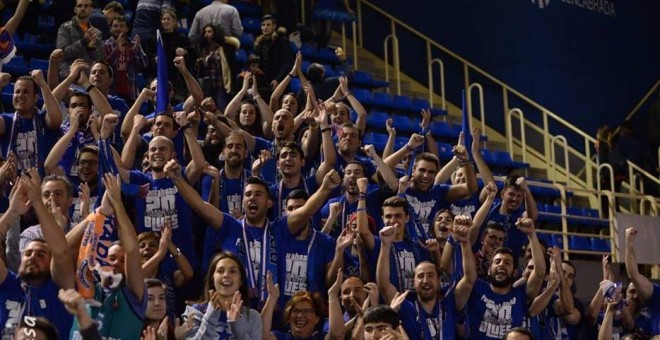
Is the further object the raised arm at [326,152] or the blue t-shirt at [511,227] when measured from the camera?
the blue t-shirt at [511,227]

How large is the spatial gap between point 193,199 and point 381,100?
686cm

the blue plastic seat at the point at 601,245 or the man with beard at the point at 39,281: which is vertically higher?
the blue plastic seat at the point at 601,245

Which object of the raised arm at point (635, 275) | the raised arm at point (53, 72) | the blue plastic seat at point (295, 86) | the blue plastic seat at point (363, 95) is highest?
the blue plastic seat at point (363, 95)

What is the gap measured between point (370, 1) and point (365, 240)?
914 cm

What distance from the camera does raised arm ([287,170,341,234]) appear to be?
9.05 meters

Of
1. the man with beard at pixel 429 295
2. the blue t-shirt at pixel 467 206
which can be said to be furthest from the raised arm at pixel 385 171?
the man with beard at pixel 429 295

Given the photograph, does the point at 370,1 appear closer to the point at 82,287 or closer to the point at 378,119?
the point at 378,119

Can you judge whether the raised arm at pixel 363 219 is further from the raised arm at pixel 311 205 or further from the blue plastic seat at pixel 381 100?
the blue plastic seat at pixel 381 100

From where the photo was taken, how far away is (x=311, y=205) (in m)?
9.12

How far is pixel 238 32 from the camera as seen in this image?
13625 millimetres

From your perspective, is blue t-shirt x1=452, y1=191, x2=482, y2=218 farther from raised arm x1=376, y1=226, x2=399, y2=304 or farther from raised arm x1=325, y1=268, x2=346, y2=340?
raised arm x1=325, y1=268, x2=346, y2=340

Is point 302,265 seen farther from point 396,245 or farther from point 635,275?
point 635,275

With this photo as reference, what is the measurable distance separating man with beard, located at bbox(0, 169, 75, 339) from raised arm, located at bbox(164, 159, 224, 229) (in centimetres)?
143

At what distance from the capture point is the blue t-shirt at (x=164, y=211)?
918 cm
